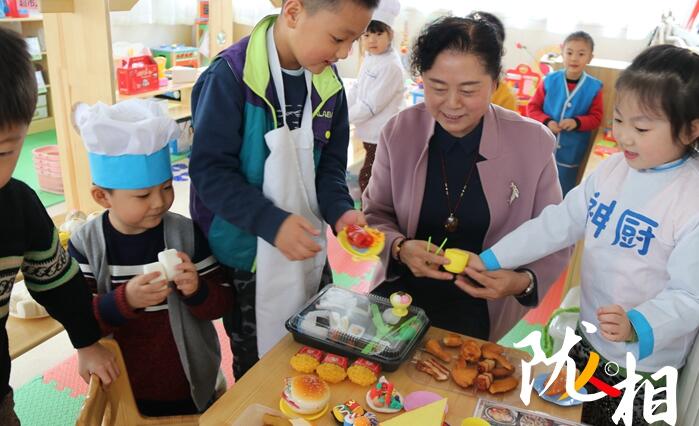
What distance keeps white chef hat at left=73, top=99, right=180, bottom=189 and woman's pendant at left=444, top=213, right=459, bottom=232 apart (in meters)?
0.70

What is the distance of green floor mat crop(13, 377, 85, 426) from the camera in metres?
1.88

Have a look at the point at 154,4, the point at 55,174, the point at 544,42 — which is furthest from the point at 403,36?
the point at 55,174

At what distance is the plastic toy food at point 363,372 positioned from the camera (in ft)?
3.37

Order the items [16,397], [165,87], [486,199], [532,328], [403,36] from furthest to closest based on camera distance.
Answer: [403,36], [165,87], [532,328], [16,397], [486,199]

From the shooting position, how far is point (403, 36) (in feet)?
19.4

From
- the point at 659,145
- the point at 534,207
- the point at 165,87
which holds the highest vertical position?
the point at 659,145

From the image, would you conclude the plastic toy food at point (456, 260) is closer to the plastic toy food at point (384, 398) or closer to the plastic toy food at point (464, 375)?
the plastic toy food at point (464, 375)

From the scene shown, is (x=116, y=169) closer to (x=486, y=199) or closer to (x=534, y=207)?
(x=486, y=199)

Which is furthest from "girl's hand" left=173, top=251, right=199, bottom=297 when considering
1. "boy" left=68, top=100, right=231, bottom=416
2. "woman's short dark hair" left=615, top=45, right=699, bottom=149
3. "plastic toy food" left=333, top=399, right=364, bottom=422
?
"woman's short dark hair" left=615, top=45, right=699, bottom=149

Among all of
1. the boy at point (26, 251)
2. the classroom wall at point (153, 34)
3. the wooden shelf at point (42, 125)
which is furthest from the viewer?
the classroom wall at point (153, 34)

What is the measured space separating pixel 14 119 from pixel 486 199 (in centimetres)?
104

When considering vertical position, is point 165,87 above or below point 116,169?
below

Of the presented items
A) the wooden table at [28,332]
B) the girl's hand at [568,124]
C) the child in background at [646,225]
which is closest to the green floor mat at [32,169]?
the wooden table at [28,332]

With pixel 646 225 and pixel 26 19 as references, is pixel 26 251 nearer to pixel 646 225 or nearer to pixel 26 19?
pixel 646 225
